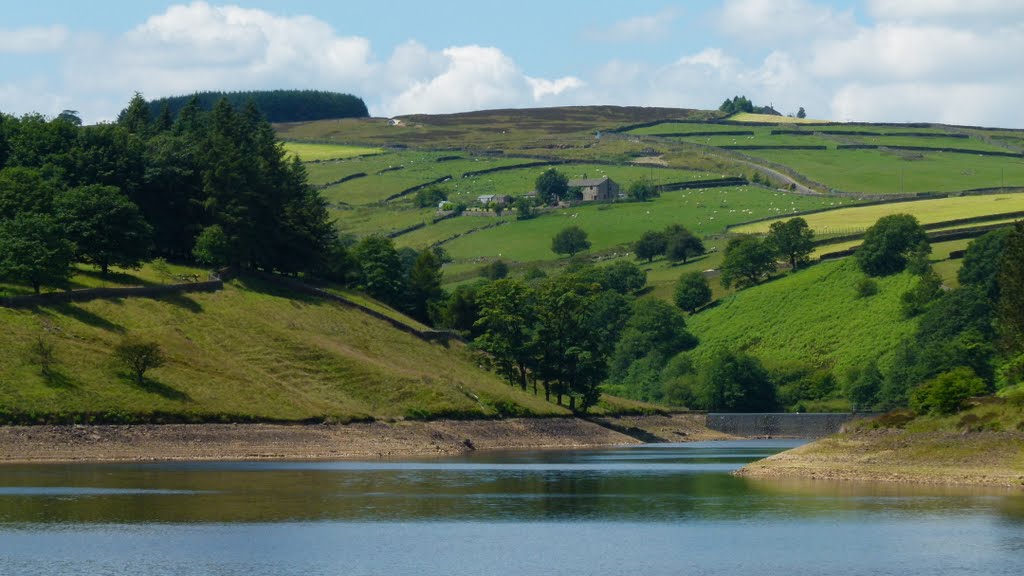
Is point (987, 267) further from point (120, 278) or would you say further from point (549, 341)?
point (120, 278)

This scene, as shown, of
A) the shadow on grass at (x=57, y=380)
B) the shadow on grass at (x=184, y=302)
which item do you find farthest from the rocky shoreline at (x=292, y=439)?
the shadow on grass at (x=184, y=302)

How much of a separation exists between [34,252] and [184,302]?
18272mm

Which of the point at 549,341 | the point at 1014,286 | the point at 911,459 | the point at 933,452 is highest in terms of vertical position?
the point at 1014,286

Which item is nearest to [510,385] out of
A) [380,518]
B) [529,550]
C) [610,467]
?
[610,467]

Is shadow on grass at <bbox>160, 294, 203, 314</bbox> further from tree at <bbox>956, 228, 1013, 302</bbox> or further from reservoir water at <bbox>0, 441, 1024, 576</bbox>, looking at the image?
tree at <bbox>956, 228, 1013, 302</bbox>

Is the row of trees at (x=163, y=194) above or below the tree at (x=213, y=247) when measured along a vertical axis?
above

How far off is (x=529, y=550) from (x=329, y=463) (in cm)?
5308

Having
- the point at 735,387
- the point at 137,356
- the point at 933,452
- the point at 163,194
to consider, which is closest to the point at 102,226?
the point at 163,194

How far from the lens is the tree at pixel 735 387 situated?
623 feet

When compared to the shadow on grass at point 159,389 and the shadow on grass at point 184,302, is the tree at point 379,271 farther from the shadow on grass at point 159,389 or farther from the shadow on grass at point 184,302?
the shadow on grass at point 159,389

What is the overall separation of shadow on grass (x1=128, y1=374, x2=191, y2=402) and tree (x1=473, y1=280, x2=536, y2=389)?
4857 centimetres

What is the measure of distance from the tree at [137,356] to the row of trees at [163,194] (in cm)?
2167

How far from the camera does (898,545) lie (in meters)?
68.2

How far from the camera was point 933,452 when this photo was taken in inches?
3649
